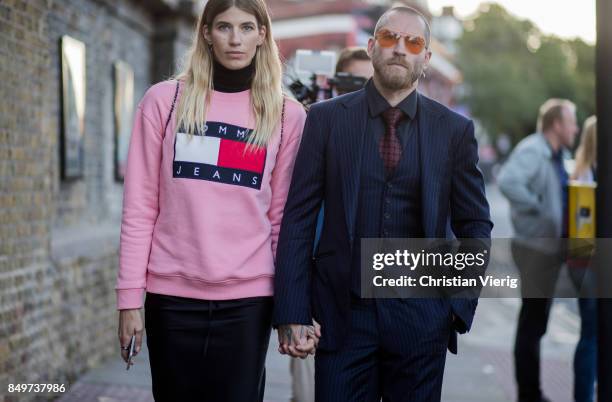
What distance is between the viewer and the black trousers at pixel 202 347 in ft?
10.3

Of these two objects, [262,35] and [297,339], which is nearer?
[297,339]

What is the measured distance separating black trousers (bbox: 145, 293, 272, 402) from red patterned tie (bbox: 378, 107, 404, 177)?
0.68m

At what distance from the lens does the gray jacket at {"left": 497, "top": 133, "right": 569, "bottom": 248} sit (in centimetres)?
638

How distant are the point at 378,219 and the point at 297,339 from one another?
1.64ft

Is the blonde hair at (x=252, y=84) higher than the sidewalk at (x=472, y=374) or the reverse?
higher

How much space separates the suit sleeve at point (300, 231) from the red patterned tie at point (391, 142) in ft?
0.71

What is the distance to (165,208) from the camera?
10.4 feet

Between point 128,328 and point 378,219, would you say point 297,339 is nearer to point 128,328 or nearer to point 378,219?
point 378,219

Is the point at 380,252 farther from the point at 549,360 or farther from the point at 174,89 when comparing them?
the point at 549,360

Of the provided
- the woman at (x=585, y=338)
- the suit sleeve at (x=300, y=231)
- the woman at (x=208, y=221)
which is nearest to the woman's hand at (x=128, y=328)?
the woman at (x=208, y=221)

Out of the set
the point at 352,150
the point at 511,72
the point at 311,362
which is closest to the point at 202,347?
the point at 352,150

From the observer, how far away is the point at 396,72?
322 centimetres

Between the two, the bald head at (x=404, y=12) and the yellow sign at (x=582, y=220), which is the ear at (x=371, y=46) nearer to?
the bald head at (x=404, y=12)

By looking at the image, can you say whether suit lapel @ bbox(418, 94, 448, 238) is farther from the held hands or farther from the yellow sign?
the yellow sign
